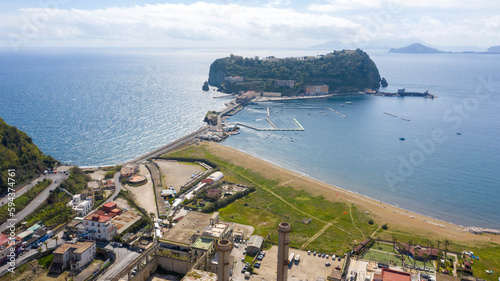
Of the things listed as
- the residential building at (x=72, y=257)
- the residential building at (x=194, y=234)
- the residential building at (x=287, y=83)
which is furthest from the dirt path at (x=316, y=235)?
the residential building at (x=287, y=83)

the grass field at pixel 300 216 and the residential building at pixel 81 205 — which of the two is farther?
the residential building at pixel 81 205

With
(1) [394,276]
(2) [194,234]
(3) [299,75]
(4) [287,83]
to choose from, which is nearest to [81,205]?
(2) [194,234]

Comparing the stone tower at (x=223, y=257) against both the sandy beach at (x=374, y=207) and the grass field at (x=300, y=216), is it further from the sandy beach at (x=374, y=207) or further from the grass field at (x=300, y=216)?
the sandy beach at (x=374, y=207)

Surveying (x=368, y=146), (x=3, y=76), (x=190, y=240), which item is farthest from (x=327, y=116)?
(x=3, y=76)

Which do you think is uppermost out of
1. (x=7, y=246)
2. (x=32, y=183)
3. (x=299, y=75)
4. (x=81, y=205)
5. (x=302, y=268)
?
(x=299, y=75)

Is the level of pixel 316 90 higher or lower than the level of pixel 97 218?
higher

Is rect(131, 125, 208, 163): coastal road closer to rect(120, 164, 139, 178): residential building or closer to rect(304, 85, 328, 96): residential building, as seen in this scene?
rect(120, 164, 139, 178): residential building

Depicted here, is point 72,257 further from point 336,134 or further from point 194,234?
point 336,134
